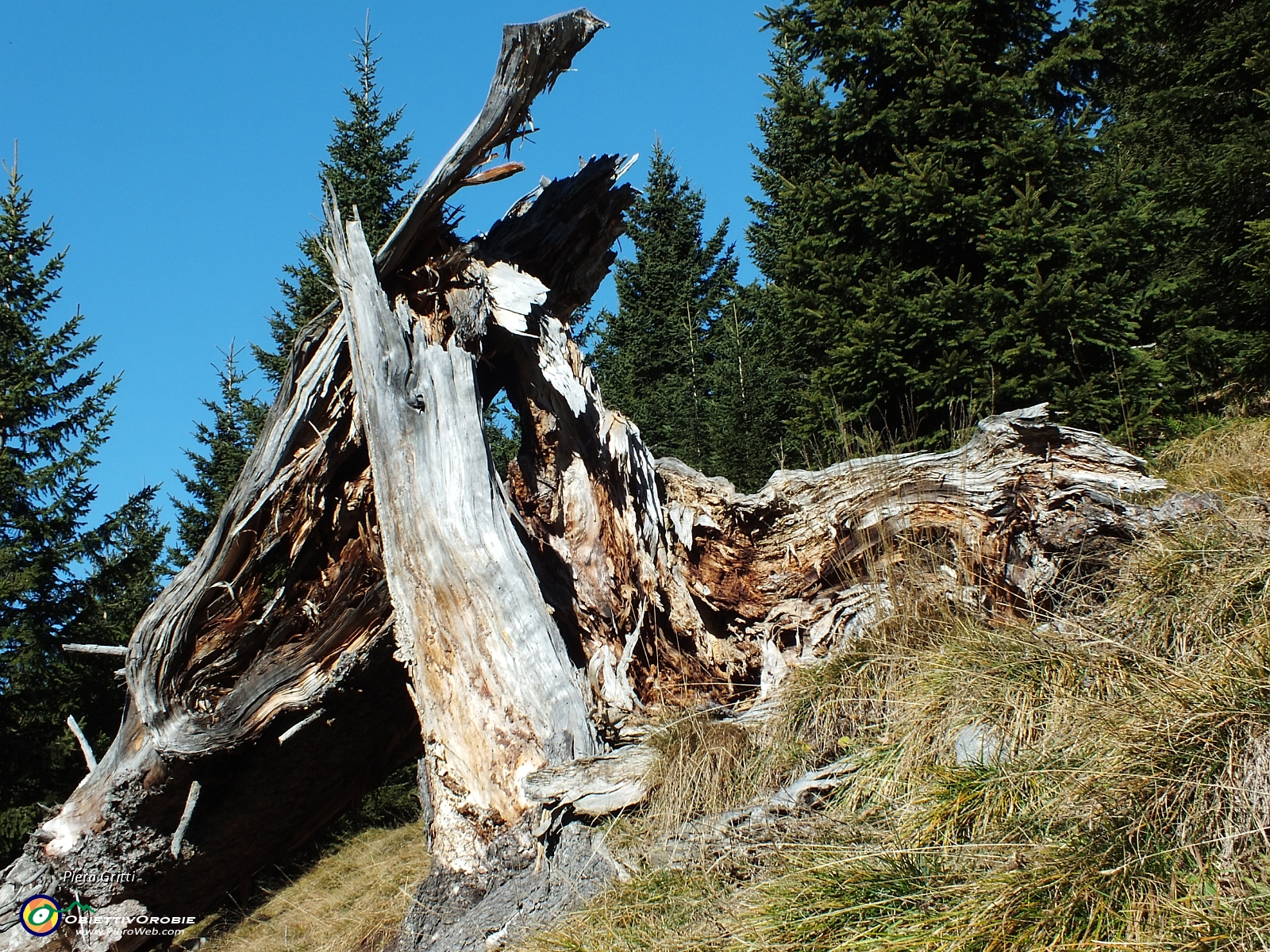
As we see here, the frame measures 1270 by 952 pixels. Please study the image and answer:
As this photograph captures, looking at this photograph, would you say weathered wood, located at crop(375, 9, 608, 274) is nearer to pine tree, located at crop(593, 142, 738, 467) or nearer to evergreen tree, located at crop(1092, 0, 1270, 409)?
evergreen tree, located at crop(1092, 0, 1270, 409)

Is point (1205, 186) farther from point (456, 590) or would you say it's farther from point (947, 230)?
point (456, 590)

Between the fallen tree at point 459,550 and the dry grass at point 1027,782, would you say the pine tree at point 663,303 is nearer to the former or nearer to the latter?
the fallen tree at point 459,550

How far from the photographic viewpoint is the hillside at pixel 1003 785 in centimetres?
223

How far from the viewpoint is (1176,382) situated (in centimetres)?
852

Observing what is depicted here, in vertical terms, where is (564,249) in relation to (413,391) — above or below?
above

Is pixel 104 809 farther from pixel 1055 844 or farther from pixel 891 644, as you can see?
pixel 1055 844

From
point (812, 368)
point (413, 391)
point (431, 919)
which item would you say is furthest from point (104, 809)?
point (812, 368)

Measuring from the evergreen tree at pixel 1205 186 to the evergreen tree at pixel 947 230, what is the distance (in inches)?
26.5

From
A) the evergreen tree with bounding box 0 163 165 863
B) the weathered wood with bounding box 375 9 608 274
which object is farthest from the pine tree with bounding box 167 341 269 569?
the weathered wood with bounding box 375 9 608 274

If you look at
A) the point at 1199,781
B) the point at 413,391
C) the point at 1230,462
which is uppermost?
the point at 413,391

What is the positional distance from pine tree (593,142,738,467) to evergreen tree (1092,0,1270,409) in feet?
20.1

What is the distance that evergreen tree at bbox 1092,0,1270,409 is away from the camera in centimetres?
882

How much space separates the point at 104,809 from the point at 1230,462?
698 cm

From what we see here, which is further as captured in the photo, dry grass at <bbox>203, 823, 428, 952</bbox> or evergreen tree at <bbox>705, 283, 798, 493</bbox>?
evergreen tree at <bbox>705, 283, 798, 493</bbox>
